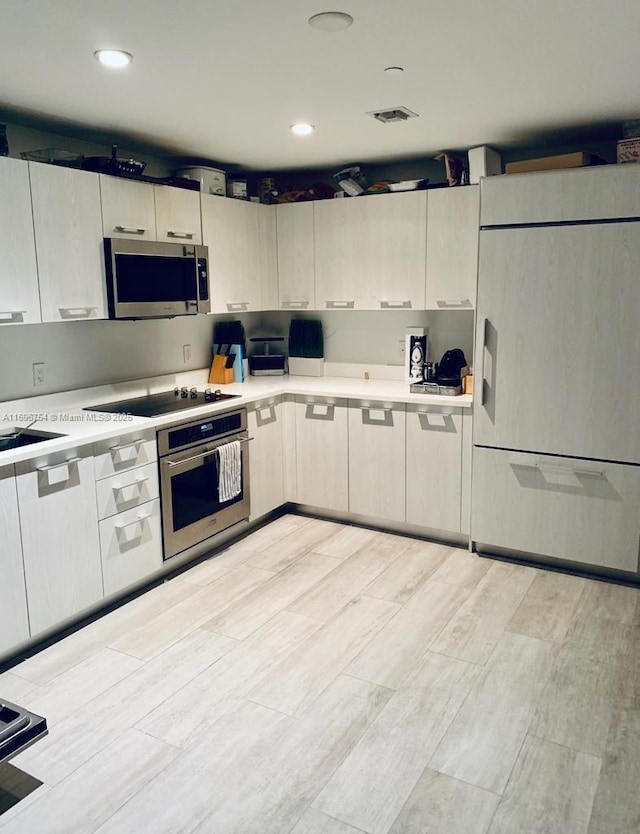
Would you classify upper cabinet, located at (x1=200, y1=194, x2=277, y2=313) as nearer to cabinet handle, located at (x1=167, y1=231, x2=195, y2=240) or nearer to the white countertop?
cabinet handle, located at (x1=167, y1=231, x2=195, y2=240)

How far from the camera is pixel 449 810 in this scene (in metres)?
1.93

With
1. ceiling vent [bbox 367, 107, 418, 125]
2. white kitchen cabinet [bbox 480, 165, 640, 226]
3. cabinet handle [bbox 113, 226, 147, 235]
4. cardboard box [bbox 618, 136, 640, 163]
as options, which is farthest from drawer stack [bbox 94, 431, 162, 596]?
cardboard box [bbox 618, 136, 640, 163]

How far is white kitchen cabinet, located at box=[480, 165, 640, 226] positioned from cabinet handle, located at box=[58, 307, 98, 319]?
1970mm

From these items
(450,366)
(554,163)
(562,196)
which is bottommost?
(450,366)

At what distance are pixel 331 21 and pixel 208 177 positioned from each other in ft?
7.01

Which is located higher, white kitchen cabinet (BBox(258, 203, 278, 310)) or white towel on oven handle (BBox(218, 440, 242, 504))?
white kitchen cabinet (BBox(258, 203, 278, 310))

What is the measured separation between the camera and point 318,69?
8.04ft

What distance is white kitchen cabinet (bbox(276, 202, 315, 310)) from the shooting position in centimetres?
436

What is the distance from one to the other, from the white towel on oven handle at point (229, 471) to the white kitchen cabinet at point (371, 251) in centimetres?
Result: 124

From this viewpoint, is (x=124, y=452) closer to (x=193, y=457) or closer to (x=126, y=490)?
(x=126, y=490)

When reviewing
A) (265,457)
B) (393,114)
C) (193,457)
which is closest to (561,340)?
(393,114)

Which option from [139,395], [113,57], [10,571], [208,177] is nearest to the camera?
[113,57]

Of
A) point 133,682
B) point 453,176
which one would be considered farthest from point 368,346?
point 133,682

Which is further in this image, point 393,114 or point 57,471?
point 393,114
